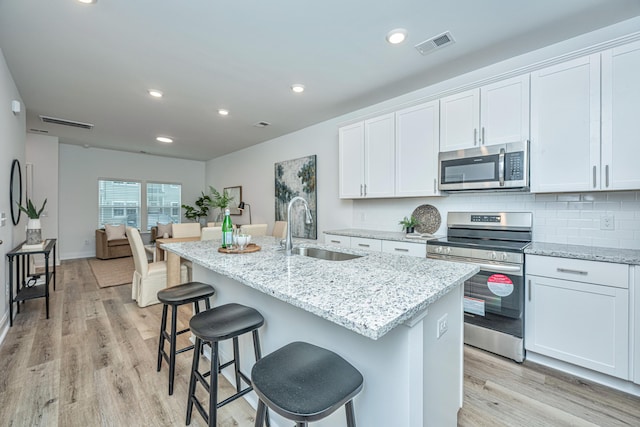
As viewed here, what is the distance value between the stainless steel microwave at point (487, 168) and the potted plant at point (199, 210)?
6.29 m

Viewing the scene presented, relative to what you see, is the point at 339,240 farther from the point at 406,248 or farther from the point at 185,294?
the point at 185,294

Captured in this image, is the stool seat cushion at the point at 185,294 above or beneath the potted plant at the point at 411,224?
beneath

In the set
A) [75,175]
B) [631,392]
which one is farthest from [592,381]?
[75,175]

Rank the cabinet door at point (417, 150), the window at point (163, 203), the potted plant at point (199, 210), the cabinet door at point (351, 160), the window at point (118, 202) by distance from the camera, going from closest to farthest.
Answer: the cabinet door at point (417, 150) < the cabinet door at point (351, 160) < the window at point (118, 202) < the window at point (163, 203) < the potted plant at point (199, 210)

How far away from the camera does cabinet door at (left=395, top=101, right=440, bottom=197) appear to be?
290 cm

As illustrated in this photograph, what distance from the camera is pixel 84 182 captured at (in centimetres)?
650

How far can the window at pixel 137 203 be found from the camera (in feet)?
22.5

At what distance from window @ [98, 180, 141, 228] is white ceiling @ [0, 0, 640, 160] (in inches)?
130

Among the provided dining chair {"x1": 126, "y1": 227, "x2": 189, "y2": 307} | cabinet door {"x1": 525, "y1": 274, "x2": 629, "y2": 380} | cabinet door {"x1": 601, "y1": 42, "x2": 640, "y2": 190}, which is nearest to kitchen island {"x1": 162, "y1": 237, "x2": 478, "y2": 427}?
cabinet door {"x1": 525, "y1": 274, "x2": 629, "y2": 380}

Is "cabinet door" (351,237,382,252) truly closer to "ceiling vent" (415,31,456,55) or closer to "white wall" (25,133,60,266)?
"ceiling vent" (415,31,456,55)

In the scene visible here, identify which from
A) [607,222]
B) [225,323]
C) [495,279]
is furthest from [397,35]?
[225,323]

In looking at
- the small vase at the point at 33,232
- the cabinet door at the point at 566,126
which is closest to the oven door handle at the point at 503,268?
the cabinet door at the point at 566,126

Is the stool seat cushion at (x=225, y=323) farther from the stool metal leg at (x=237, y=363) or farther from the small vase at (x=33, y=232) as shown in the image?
the small vase at (x=33, y=232)

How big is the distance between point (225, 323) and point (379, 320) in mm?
984
